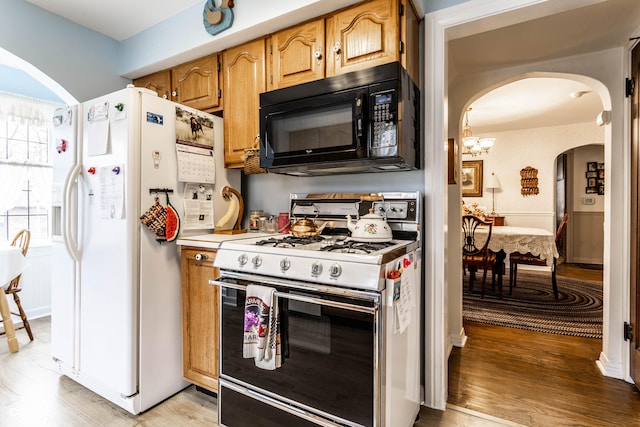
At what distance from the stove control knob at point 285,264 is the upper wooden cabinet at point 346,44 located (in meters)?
1.08

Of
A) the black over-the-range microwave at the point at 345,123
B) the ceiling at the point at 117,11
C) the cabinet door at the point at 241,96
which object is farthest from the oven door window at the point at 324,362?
the ceiling at the point at 117,11

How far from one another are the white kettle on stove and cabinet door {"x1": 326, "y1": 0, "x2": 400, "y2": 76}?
81 cm

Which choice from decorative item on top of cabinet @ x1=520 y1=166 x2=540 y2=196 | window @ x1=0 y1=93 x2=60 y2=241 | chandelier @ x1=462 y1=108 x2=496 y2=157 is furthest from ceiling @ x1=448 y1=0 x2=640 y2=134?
window @ x1=0 y1=93 x2=60 y2=241

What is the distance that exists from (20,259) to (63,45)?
1727 millimetres

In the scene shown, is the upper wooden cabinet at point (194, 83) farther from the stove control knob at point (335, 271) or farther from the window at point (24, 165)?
the window at point (24, 165)

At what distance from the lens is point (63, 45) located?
2.43m

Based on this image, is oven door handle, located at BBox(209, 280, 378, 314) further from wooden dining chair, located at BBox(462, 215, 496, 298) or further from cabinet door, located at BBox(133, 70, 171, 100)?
wooden dining chair, located at BBox(462, 215, 496, 298)

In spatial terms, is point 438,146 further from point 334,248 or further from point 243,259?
point 243,259

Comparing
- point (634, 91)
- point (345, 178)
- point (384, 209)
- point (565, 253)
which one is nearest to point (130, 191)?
point (345, 178)

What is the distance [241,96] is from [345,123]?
0.91m

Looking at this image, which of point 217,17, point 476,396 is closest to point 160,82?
point 217,17

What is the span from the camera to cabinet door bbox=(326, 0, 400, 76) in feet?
5.51

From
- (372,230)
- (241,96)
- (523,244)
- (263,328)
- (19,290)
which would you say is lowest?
(19,290)

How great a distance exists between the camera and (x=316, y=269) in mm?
1384
